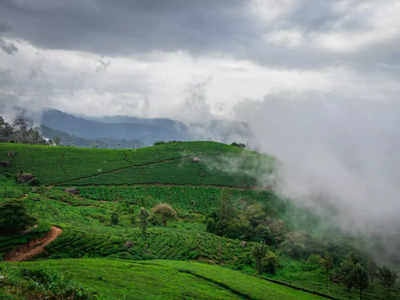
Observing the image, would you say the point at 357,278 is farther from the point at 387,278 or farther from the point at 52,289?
the point at 52,289

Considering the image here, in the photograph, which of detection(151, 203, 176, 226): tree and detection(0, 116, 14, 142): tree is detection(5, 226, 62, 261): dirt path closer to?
detection(151, 203, 176, 226): tree

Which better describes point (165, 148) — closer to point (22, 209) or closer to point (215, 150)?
point (215, 150)

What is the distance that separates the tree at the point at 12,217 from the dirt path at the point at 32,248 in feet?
9.31

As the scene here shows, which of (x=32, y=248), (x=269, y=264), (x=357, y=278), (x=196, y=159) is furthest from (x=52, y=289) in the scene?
(x=196, y=159)

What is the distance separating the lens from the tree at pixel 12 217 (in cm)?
3544

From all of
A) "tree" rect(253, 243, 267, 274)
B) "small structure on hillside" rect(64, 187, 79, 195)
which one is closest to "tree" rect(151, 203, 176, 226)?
"tree" rect(253, 243, 267, 274)

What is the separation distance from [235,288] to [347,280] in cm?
2328

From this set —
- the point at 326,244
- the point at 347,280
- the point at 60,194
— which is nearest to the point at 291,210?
the point at 326,244

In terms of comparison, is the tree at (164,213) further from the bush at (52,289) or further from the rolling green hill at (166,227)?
the bush at (52,289)

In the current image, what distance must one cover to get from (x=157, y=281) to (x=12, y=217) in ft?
72.4

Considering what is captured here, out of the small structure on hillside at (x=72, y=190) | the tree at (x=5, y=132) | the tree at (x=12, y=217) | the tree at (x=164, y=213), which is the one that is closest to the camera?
the tree at (x=12, y=217)

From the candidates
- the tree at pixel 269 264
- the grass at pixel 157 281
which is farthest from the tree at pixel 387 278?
the tree at pixel 269 264

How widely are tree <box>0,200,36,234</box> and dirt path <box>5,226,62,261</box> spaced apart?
284 centimetres

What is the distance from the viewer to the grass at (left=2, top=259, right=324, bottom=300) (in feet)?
75.4
